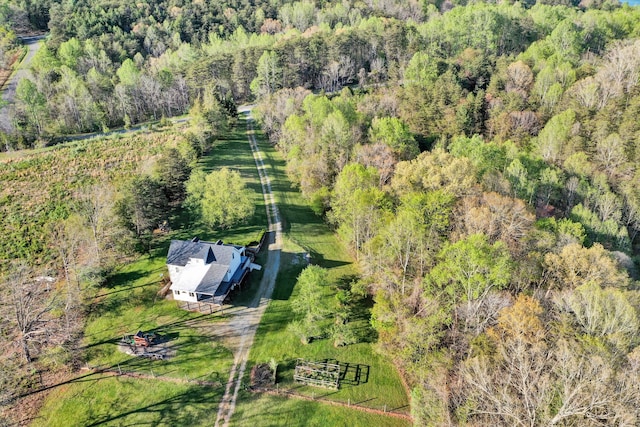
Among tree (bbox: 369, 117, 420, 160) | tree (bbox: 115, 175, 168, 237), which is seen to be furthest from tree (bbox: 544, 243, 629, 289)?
tree (bbox: 115, 175, 168, 237)

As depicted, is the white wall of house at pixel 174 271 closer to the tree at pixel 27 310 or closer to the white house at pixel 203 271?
the white house at pixel 203 271

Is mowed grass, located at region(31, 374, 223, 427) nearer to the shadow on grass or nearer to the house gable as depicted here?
the shadow on grass

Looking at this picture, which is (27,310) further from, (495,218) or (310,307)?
(495,218)

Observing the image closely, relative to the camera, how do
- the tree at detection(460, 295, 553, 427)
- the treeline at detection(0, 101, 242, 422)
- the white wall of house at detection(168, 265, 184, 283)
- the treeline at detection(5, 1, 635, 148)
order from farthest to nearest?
the treeline at detection(5, 1, 635, 148) < the white wall of house at detection(168, 265, 184, 283) < the treeline at detection(0, 101, 242, 422) < the tree at detection(460, 295, 553, 427)

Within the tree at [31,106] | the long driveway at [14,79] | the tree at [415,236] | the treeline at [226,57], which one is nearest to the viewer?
the tree at [415,236]

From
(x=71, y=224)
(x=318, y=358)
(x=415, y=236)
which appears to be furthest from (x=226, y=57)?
(x=318, y=358)

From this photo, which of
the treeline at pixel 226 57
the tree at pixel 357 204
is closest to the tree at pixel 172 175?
the tree at pixel 357 204
